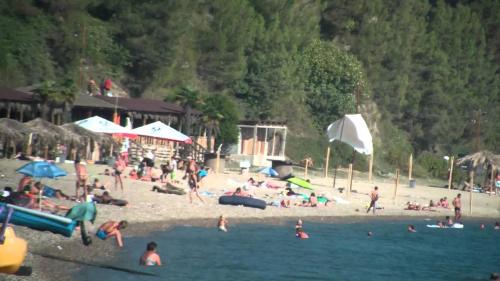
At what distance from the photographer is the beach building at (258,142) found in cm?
5828

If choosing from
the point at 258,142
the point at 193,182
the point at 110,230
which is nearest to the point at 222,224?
the point at 193,182

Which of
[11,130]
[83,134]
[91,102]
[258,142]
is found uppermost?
[91,102]

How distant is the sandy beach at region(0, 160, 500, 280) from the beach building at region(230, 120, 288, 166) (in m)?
3.45

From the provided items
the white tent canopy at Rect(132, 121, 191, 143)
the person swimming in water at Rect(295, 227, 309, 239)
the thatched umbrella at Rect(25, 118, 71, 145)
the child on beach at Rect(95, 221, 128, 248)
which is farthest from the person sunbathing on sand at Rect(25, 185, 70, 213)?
the white tent canopy at Rect(132, 121, 191, 143)

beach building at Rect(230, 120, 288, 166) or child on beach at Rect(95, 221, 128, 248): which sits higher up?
beach building at Rect(230, 120, 288, 166)

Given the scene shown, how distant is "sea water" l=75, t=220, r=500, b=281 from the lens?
28.6 metres

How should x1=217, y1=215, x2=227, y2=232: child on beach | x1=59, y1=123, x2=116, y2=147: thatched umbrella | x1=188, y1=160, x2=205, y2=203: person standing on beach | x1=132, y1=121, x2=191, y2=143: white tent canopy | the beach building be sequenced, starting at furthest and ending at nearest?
the beach building
x1=132, y1=121, x2=191, y2=143: white tent canopy
x1=59, y1=123, x2=116, y2=147: thatched umbrella
x1=188, y1=160, x2=205, y2=203: person standing on beach
x1=217, y1=215, x2=227, y2=232: child on beach

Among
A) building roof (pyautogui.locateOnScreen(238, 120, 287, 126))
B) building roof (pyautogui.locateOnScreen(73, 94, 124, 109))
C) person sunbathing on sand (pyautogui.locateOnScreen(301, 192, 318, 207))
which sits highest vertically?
building roof (pyautogui.locateOnScreen(238, 120, 287, 126))

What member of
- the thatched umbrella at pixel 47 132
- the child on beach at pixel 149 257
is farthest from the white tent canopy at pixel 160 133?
the child on beach at pixel 149 257

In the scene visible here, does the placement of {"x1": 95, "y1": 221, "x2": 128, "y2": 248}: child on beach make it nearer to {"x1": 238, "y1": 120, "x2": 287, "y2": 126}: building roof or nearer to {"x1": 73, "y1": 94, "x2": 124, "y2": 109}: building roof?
{"x1": 73, "y1": 94, "x2": 124, "y2": 109}: building roof

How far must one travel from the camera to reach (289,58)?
68.6 meters

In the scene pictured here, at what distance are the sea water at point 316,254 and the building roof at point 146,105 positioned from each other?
13.7 meters

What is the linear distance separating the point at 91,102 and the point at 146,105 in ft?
13.8

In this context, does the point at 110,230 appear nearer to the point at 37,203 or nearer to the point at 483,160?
the point at 37,203
